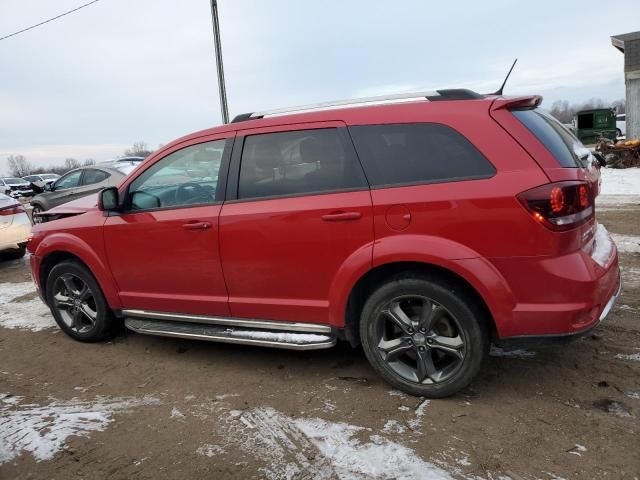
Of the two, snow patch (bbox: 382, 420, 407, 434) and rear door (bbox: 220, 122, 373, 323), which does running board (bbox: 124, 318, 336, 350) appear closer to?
Answer: rear door (bbox: 220, 122, 373, 323)

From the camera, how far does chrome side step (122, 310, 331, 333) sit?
340 cm

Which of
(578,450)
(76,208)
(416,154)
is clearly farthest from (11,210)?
(578,450)

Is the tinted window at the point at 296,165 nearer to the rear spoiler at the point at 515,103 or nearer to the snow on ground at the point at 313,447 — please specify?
the rear spoiler at the point at 515,103

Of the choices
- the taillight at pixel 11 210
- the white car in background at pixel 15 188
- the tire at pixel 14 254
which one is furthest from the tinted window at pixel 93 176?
the white car in background at pixel 15 188

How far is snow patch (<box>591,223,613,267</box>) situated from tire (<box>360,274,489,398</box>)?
76 centimetres

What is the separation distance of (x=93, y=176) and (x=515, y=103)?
10332mm

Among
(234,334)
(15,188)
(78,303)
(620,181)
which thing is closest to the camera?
(234,334)

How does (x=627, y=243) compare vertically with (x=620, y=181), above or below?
above

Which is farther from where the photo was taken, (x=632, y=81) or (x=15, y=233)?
(x=632, y=81)

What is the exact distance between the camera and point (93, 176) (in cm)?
1118

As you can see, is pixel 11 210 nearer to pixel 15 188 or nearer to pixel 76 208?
pixel 76 208

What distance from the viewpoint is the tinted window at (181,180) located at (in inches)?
148

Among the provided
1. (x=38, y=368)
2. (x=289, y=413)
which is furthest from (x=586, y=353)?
(x=38, y=368)

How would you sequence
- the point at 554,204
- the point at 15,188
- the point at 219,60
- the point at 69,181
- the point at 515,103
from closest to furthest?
the point at 554,204 → the point at 515,103 → the point at 219,60 → the point at 69,181 → the point at 15,188
